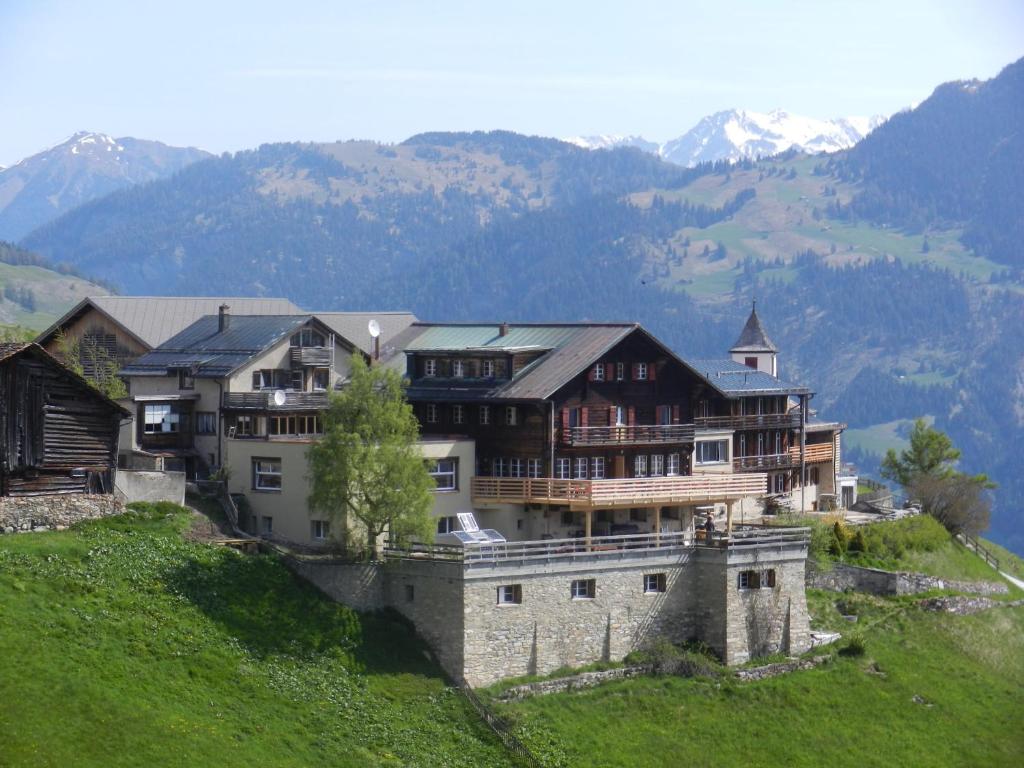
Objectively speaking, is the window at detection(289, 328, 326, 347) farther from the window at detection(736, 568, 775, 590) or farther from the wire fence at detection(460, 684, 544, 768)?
the wire fence at detection(460, 684, 544, 768)

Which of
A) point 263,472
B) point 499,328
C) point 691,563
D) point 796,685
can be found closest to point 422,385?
point 499,328

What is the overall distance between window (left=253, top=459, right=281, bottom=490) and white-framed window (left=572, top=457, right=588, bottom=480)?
525 inches

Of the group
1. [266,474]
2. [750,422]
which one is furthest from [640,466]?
[266,474]

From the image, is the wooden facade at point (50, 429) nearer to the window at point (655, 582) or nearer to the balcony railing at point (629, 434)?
the balcony railing at point (629, 434)

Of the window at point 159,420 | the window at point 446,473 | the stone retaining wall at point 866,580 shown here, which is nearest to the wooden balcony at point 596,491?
the window at point 446,473

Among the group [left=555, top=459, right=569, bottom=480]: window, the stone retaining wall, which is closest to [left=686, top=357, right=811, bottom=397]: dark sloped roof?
the stone retaining wall

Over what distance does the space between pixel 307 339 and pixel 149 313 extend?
17858mm

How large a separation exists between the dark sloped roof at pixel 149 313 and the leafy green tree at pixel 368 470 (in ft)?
94.3

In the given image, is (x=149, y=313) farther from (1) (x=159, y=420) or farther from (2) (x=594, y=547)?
(2) (x=594, y=547)

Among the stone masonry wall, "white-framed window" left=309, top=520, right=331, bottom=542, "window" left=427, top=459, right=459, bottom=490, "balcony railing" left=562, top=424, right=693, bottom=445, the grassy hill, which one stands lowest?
the grassy hill

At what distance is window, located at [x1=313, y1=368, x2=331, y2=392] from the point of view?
3295 inches

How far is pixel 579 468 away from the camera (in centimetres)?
7969

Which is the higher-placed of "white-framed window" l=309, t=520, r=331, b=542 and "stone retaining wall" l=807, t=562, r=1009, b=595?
"white-framed window" l=309, t=520, r=331, b=542

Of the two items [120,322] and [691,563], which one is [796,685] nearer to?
[691,563]
